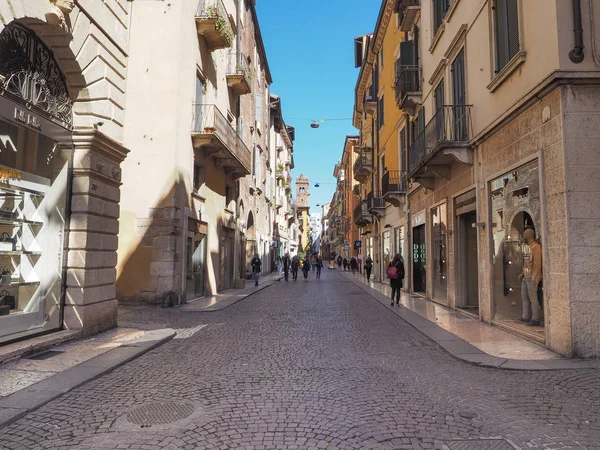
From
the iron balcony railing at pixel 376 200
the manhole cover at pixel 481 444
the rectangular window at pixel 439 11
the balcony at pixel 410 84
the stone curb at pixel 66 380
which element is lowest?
the manhole cover at pixel 481 444

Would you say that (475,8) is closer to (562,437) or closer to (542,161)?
(542,161)

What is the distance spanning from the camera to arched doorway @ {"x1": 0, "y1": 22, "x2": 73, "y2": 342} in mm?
6984

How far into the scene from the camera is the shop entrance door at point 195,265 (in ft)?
49.4

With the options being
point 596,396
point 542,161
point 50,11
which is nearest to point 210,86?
point 50,11

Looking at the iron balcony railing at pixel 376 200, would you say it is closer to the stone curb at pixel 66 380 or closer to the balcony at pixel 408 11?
the balcony at pixel 408 11

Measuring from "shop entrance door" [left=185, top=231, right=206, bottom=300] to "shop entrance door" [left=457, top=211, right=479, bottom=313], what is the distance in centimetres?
813

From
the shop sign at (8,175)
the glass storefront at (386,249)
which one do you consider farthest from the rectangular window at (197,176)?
the glass storefront at (386,249)

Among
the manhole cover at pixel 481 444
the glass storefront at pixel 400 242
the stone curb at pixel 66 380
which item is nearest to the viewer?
the manhole cover at pixel 481 444

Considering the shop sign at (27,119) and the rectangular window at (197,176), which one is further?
the rectangular window at (197,176)

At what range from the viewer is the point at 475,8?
10.9 meters

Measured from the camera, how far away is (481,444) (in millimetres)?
3742

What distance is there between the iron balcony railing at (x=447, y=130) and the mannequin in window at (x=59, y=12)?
27.1ft

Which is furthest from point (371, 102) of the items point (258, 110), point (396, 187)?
point (396, 187)

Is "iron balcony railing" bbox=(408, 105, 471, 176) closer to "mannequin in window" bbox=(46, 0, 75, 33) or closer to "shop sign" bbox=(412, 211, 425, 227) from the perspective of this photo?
"shop sign" bbox=(412, 211, 425, 227)
